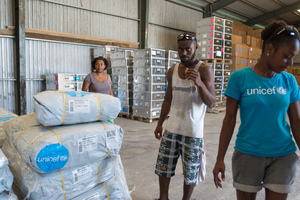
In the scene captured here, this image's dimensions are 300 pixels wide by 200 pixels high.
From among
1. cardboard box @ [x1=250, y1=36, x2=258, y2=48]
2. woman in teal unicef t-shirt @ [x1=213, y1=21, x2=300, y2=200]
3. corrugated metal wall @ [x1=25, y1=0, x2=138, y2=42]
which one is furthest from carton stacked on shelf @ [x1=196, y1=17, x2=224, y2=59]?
woman in teal unicef t-shirt @ [x1=213, y1=21, x2=300, y2=200]

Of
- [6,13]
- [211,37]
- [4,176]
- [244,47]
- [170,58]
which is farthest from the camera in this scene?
[244,47]

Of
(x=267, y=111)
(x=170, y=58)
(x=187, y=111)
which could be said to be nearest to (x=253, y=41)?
(x=170, y=58)

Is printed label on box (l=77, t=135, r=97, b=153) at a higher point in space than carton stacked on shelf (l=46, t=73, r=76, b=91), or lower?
lower

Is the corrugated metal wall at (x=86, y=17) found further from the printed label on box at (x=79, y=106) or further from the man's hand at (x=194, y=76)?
the man's hand at (x=194, y=76)

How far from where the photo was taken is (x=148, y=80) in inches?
300

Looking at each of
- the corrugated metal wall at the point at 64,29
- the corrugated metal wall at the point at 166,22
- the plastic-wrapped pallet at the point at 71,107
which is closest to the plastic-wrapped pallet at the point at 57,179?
the plastic-wrapped pallet at the point at 71,107

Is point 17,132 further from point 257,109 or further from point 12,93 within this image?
A: point 12,93

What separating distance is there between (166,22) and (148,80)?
5146mm

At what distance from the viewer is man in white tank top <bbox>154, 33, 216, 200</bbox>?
2.11 m

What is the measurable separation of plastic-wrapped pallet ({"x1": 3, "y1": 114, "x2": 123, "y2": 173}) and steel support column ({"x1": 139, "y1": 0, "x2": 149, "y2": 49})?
8836 millimetres

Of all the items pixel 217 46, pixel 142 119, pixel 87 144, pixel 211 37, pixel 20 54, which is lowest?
pixel 142 119

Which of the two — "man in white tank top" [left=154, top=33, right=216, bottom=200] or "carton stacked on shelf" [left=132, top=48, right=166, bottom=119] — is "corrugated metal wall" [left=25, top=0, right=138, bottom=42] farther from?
"man in white tank top" [left=154, top=33, right=216, bottom=200]

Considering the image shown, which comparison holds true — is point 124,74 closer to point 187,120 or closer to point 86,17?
point 86,17

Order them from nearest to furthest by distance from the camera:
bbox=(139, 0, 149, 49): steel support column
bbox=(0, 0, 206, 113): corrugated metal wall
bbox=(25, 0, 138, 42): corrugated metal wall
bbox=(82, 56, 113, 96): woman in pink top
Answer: bbox=(82, 56, 113, 96): woman in pink top < bbox=(0, 0, 206, 113): corrugated metal wall < bbox=(25, 0, 138, 42): corrugated metal wall < bbox=(139, 0, 149, 49): steel support column
